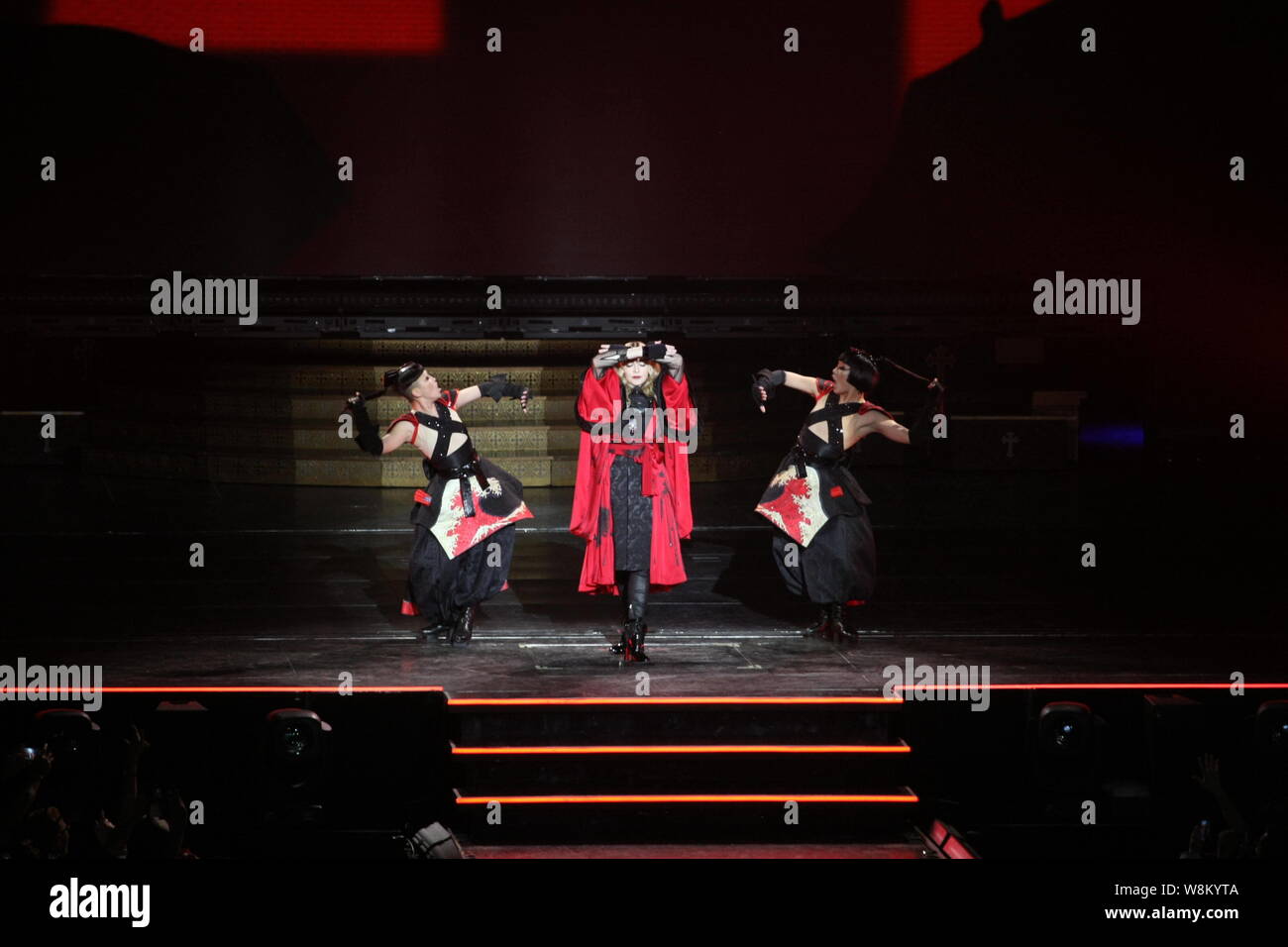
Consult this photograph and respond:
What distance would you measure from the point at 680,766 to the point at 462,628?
1.38 metres

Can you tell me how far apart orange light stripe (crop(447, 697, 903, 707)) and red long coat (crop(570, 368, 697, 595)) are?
78cm

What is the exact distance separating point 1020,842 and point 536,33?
22.0ft

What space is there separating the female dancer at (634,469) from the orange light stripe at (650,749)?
28.7 inches

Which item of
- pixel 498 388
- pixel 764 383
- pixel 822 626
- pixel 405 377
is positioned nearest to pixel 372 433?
pixel 405 377

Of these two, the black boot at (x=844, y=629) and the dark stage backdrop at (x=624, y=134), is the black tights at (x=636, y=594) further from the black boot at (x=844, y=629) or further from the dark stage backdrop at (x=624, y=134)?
the dark stage backdrop at (x=624, y=134)

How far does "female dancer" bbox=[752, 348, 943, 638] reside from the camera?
579 cm

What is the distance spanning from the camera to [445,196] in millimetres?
9859

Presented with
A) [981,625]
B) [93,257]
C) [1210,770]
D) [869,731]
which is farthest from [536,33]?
[1210,770]

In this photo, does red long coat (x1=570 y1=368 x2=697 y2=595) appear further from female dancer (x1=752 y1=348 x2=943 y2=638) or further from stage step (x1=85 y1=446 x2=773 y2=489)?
stage step (x1=85 y1=446 x2=773 y2=489)

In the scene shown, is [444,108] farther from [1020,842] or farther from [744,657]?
[1020,842]

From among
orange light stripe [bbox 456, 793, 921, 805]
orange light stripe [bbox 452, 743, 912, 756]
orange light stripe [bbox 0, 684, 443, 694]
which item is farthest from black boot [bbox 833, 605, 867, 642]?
orange light stripe [bbox 0, 684, 443, 694]

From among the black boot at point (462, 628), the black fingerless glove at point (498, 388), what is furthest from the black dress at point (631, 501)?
the black boot at point (462, 628)

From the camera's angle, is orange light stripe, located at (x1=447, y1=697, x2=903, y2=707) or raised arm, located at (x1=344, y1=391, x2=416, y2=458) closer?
orange light stripe, located at (x1=447, y1=697, x2=903, y2=707)

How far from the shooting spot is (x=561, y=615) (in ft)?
20.8
